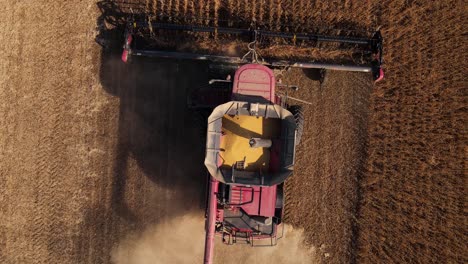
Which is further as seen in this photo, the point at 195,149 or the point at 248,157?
the point at 195,149

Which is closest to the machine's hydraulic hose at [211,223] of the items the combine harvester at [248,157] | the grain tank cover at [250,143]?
the combine harvester at [248,157]

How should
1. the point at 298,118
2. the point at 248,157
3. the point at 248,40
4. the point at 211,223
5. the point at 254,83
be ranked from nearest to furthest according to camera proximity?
the point at 211,223, the point at 248,157, the point at 254,83, the point at 298,118, the point at 248,40

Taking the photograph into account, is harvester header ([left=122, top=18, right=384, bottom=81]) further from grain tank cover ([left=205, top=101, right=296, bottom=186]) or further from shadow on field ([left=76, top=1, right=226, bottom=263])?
grain tank cover ([left=205, top=101, right=296, bottom=186])

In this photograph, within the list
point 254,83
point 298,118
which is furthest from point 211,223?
point 298,118

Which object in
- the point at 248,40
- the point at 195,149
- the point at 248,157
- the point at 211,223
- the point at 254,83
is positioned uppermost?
the point at 248,40

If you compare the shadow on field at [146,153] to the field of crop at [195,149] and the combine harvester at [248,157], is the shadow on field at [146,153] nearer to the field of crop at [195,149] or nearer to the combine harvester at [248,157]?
the field of crop at [195,149]

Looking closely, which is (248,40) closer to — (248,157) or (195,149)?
(195,149)
